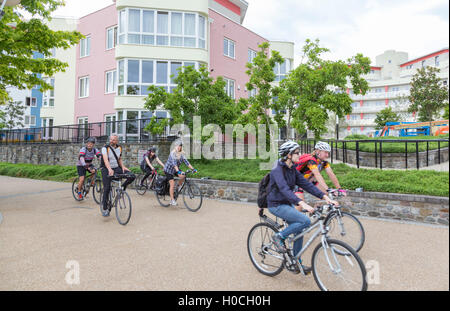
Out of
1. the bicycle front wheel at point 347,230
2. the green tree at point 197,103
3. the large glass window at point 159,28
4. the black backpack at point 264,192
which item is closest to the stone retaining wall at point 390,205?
the bicycle front wheel at point 347,230

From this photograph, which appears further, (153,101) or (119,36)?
(119,36)

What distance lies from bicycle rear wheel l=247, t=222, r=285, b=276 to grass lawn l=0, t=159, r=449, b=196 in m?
1.98

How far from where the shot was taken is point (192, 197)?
9078 mm

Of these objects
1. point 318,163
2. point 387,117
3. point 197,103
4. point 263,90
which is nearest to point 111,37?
point 197,103

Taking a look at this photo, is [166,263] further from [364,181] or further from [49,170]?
[49,170]

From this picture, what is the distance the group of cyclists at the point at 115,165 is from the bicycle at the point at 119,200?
0.30 ft

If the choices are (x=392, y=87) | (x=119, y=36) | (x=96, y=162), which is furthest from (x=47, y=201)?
(x=392, y=87)

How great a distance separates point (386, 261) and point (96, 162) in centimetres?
1632

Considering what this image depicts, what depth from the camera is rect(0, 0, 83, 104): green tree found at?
412 inches

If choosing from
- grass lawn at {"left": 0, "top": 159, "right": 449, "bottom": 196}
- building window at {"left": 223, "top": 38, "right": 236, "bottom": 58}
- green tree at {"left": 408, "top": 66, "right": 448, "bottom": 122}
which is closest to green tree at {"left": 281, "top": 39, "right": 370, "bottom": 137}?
grass lawn at {"left": 0, "top": 159, "right": 449, "bottom": 196}

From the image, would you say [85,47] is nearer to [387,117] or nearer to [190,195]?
[190,195]

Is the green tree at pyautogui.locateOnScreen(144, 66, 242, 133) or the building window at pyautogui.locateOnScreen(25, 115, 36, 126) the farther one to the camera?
the building window at pyautogui.locateOnScreen(25, 115, 36, 126)

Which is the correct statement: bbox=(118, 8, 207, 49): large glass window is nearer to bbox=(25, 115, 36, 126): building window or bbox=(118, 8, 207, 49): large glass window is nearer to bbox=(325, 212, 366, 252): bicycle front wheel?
bbox=(325, 212, 366, 252): bicycle front wheel
